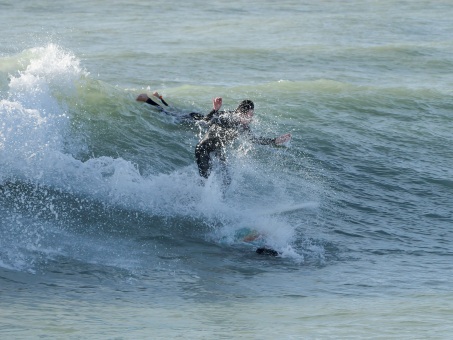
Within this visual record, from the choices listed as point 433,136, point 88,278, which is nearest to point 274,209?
point 88,278

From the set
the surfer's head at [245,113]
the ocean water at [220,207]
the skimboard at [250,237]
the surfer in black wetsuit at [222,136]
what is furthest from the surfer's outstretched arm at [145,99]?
the skimboard at [250,237]

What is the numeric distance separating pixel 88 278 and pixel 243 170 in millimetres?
5542

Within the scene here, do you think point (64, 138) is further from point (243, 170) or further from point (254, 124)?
point (254, 124)

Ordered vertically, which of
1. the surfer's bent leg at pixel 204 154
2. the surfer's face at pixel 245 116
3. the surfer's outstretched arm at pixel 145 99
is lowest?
the surfer's bent leg at pixel 204 154

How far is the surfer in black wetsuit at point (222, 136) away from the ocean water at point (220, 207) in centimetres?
27

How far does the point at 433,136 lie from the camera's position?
19.2 m

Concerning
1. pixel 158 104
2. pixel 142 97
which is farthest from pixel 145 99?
pixel 158 104

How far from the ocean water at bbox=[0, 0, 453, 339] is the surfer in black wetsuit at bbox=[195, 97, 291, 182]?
27 cm

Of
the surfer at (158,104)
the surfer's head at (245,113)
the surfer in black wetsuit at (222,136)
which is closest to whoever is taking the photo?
the surfer in black wetsuit at (222,136)

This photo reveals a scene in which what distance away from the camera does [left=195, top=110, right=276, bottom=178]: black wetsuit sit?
43.1ft

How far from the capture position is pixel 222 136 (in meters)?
13.2

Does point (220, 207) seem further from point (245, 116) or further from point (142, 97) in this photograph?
point (142, 97)

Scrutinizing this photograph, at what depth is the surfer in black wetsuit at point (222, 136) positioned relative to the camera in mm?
13141

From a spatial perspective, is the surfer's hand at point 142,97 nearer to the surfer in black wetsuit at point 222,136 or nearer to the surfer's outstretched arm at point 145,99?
the surfer's outstretched arm at point 145,99
